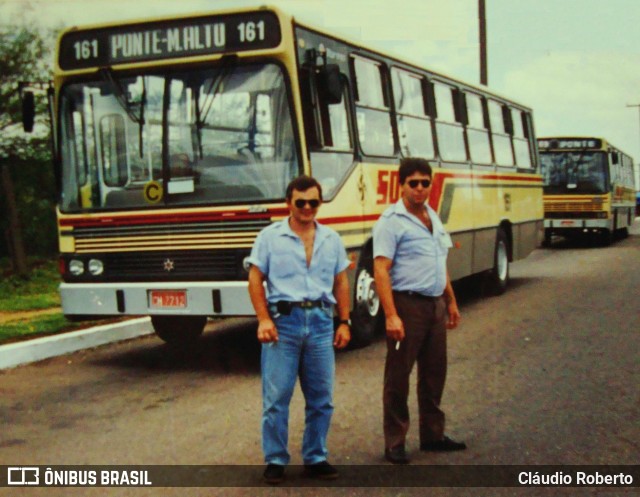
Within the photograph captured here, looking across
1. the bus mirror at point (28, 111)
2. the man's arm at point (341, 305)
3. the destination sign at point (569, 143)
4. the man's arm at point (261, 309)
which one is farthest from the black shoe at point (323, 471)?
the destination sign at point (569, 143)

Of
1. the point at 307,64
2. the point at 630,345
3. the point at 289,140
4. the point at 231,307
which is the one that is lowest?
the point at 630,345

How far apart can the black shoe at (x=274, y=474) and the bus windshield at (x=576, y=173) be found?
2257 cm

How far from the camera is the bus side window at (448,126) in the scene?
1278cm

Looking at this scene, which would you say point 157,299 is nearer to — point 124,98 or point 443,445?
point 124,98

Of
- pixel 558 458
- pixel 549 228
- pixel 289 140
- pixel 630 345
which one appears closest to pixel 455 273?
pixel 630 345

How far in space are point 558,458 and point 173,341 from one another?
5.92m

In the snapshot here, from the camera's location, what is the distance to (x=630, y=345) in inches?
389

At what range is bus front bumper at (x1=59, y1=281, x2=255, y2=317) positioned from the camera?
8727 mm

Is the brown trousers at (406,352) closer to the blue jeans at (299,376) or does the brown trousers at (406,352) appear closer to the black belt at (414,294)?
the black belt at (414,294)

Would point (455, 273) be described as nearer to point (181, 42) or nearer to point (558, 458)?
point (181, 42)

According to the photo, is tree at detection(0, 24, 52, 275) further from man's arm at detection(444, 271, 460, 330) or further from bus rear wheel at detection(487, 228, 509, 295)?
man's arm at detection(444, 271, 460, 330)

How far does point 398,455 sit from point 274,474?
0.77m

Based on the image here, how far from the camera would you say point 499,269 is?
15062 mm

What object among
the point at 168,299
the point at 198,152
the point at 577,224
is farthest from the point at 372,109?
the point at 577,224
